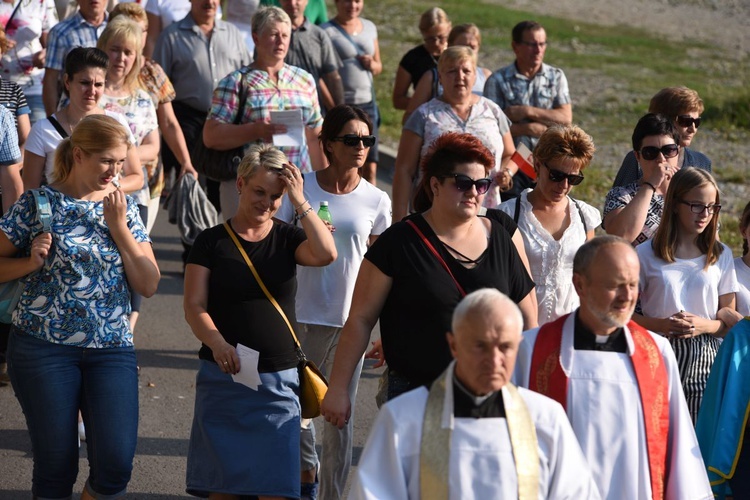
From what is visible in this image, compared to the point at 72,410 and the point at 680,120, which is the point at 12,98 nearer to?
the point at 72,410

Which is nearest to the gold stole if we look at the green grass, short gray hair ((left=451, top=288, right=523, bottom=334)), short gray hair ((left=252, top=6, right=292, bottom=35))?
short gray hair ((left=451, top=288, right=523, bottom=334))

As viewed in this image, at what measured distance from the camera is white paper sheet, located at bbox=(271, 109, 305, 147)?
302 inches

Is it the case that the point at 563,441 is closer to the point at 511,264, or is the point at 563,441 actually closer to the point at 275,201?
the point at 511,264

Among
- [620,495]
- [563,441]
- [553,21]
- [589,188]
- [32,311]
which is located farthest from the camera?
[553,21]

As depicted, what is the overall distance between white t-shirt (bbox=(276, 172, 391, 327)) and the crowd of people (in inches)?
0.5

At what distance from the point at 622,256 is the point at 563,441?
78 centimetres

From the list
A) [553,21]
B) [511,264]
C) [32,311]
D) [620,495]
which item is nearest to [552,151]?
[511,264]

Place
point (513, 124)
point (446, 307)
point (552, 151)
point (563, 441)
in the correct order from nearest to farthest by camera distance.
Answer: point (563, 441) → point (446, 307) → point (552, 151) → point (513, 124)

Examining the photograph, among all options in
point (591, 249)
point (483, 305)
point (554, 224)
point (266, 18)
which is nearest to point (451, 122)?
point (266, 18)

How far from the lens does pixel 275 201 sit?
5555mm

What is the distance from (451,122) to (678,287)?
231cm

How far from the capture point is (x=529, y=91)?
8.98 meters

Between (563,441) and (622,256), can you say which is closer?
(563,441)

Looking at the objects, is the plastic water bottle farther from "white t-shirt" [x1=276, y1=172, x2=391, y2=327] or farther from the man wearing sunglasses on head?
the man wearing sunglasses on head
